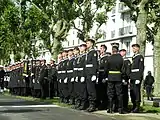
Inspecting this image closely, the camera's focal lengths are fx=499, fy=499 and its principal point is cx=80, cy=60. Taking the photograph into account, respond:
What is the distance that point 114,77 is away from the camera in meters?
14.9

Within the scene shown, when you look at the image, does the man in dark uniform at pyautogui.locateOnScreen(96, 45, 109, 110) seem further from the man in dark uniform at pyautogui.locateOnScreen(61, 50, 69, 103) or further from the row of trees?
the man in dark uniform at pyautogui.locateOnScreen(61, 50, 69, 103)

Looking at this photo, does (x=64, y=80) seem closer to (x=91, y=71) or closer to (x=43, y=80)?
(x=91, y=71)

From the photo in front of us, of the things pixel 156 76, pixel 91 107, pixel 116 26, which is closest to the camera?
pixel 91 107

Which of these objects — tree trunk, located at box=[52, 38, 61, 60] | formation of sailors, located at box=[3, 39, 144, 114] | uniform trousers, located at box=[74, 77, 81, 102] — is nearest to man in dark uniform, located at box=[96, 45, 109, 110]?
formation of sailors, located at box=[3, 39, 144, 114]

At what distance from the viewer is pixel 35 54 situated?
52.4 metres

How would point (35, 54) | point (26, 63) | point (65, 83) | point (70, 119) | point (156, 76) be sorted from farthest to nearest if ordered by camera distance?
point (35, 54) → point (156, 76) → point (26, 63) → point (65, 83) → point (70, 119)

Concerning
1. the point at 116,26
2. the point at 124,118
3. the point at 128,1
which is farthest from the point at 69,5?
the point at 116,26

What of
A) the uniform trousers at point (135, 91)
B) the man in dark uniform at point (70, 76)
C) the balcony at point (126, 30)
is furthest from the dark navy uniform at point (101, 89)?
the balcony at point (126, 30)

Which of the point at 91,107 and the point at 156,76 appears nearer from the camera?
the point at 91,107

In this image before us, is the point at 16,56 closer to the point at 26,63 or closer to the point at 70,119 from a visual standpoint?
the point at 26,63

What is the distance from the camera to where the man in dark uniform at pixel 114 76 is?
14906 mm

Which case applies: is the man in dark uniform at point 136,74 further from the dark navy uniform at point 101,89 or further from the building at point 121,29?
the building at point 121,29

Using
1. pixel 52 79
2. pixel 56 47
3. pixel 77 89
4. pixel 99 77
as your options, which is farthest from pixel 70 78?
pixel 56 47

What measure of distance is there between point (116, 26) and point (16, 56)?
60.2ft
